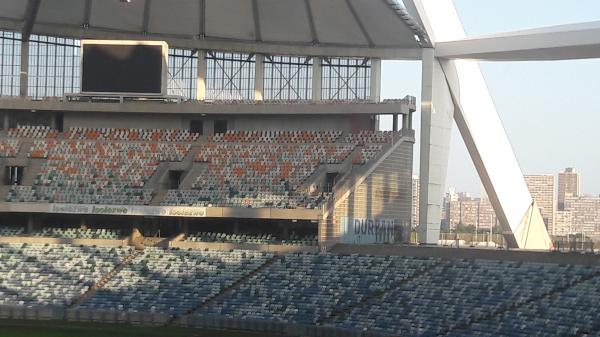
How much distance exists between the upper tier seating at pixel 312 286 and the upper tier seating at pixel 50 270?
752 cm

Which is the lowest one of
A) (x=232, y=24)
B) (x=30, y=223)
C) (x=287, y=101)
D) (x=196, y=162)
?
(x=30, y=223)

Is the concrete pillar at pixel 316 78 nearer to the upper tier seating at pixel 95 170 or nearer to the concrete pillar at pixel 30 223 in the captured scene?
the upper tier seating at pixel 95 170

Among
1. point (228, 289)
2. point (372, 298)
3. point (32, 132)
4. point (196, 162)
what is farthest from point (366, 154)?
point (32, 132)

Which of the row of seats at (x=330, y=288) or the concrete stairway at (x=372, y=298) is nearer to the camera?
the row of seats at (x=330, y=288)

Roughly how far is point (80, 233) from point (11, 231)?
13.2ft

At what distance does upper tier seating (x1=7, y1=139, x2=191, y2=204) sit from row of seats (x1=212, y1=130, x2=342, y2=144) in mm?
2477

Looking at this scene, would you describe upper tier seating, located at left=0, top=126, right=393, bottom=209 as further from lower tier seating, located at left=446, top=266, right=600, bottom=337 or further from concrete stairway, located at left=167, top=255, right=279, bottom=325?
lower tier seating, located at left=446, top=266, right=600, bottom=337

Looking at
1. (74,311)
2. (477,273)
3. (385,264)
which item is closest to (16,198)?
(74,311)

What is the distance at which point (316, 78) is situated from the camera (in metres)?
68.8

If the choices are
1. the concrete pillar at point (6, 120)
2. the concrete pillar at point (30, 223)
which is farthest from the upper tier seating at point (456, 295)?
the concrete pillar at point (6, 120)

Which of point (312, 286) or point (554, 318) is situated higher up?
point (312, 286)

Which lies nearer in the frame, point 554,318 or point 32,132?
point 554,318

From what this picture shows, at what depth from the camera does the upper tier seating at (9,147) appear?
64.5 m

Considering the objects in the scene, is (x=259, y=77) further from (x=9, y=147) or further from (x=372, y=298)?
(x=372, y=298)
